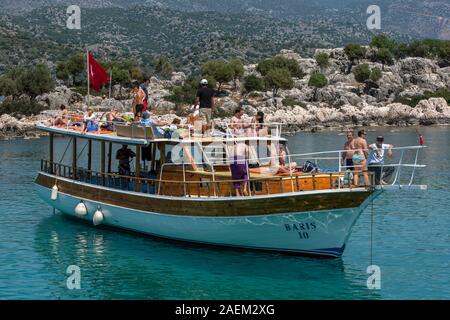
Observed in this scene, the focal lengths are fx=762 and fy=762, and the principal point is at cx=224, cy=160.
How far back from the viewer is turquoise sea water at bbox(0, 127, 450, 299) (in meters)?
19.4

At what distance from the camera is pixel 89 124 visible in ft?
88.4

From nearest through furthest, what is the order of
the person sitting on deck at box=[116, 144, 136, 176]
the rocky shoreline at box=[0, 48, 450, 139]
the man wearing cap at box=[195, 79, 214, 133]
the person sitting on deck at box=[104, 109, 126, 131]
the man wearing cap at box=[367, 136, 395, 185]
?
the man wearing cap at box=[367, 136, 395, 185], the man wearing cap at box=[195, 79, 214, 133], the person sitting on deck at box=[104, 109, 126, 131], the person sitting on deck at box=[116, 144, 136, 176], the rocky shoreline at box=[0, 48, 450, 139]

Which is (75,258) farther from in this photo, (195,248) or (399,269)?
(399,269)

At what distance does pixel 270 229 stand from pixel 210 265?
1.99 meters

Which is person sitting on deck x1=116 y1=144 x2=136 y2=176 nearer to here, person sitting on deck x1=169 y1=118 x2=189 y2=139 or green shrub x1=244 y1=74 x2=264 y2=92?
person sitting on deck x1=169 y1=118 x2=189 y2=139

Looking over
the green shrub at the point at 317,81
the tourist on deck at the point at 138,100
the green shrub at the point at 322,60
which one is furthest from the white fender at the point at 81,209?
the green shrub at the point at 322,60

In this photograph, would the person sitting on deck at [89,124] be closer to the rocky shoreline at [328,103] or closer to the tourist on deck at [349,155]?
the tourist on deck at [349,155]

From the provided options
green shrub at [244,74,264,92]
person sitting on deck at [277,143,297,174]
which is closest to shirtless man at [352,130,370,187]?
person sitting on deck at [277,143,297,174]

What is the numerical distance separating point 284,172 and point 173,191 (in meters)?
3.62

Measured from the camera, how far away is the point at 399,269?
834 inches

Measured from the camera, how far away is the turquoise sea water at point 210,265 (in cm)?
1939

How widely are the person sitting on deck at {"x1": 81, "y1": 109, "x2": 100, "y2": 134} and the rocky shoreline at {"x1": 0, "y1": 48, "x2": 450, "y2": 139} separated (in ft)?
190

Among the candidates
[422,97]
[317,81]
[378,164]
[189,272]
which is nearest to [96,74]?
[189,272]

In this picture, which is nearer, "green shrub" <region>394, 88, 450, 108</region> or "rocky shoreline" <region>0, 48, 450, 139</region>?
"rocky shoreline" <region>0, 48, 450, 139</region>
